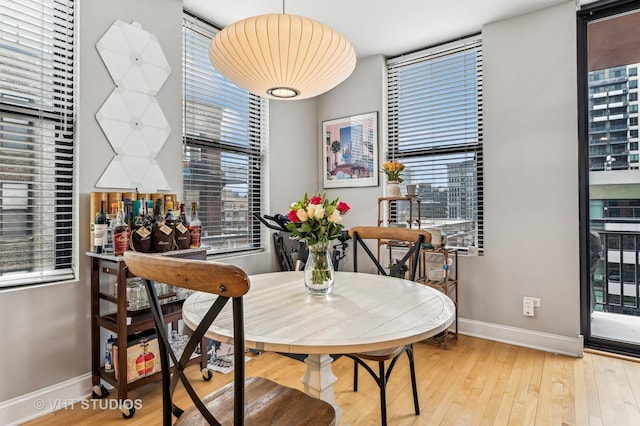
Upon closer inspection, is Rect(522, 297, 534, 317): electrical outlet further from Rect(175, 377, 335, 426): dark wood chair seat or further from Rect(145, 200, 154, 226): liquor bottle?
Rect(145, 200, 154, 226): liquor bottle

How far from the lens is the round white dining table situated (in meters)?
1.02

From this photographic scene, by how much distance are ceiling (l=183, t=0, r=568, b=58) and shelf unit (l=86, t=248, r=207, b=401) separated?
1.90 metres

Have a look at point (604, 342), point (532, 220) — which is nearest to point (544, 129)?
point (532, 220)

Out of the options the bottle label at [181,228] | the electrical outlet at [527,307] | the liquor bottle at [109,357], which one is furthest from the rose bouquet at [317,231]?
the electrical outlet at [527,307]

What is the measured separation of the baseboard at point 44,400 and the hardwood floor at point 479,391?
0.05m

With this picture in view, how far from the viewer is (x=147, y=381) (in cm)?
207

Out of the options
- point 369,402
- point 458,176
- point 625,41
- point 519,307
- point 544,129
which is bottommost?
point 369,402

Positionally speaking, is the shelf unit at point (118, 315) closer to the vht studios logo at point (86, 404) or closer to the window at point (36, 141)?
the vht studios logo at point (86, 404)

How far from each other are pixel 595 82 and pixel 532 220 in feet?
3.80

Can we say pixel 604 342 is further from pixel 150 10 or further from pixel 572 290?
pixel 150 10

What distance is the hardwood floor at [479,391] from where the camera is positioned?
6.32 ft

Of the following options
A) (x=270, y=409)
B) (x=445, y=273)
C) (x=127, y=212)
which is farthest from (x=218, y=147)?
(x=270, y=409)

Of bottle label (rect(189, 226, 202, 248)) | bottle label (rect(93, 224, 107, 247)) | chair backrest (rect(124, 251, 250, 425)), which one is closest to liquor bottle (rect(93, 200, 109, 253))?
bottle label (rect(93, 224, 107, 247))

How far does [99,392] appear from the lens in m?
2.11
